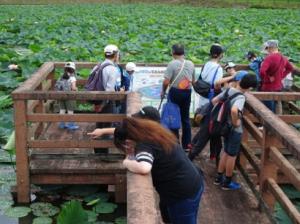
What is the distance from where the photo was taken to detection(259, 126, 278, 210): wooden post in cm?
495

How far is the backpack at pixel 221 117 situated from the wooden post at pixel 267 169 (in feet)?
1.53

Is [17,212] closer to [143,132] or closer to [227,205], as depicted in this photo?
[227,205]

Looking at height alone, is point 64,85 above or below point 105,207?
above

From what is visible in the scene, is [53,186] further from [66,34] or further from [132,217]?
[66,34]

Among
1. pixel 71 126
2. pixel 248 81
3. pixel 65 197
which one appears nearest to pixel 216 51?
pixel 248 81

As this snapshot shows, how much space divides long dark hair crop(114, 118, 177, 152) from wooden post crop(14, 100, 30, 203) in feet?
7.82

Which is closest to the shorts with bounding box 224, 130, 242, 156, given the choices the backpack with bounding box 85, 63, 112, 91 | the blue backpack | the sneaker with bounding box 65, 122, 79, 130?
the blue backpack

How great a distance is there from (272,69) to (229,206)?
2.61 meters

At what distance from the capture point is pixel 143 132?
351cm

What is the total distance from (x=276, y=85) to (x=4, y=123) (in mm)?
3945

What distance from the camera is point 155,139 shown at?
11.7ft

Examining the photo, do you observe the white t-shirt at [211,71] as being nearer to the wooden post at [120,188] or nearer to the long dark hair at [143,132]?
the wooden post at [120,188]

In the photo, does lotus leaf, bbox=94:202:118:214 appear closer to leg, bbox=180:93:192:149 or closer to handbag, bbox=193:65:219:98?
leg, bbox=180:93:192:149

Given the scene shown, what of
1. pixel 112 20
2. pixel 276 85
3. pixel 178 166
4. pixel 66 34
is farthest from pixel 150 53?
pixel 112 20
